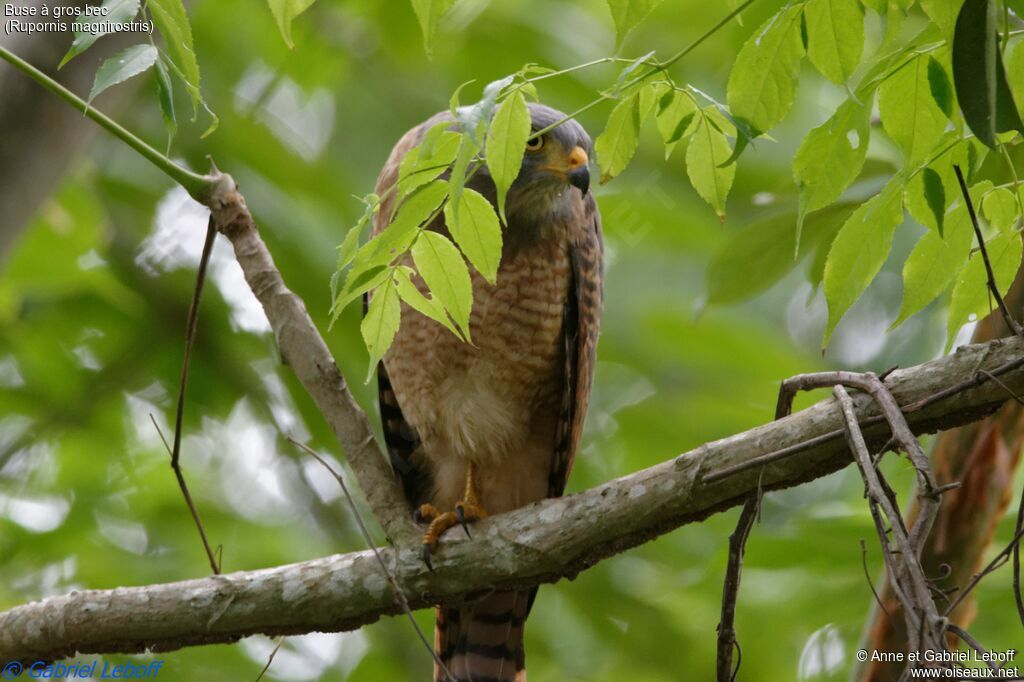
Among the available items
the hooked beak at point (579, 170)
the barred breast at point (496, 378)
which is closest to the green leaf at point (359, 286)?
the barred breast at point (496, 378)

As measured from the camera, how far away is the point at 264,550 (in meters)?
5.61

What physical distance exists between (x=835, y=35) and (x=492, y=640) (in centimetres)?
259

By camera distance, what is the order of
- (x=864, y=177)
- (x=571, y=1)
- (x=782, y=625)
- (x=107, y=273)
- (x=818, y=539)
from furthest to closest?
1. (x=571, y=1)
2. (x=107, y=273)
3. (x=782, y=625)
4. (x=818, y=539)
5. (x=864, y=177)

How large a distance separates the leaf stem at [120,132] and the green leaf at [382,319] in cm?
61

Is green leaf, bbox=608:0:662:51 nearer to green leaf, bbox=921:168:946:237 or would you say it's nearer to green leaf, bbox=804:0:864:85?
green leaf, bbox=804:0:864:85

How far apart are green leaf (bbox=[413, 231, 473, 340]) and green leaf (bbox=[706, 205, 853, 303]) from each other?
1187mm

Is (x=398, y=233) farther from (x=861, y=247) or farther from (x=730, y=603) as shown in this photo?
(x=730, y=603)

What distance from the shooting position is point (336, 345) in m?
4.78

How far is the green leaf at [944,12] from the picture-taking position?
165cm

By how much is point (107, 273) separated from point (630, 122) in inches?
148

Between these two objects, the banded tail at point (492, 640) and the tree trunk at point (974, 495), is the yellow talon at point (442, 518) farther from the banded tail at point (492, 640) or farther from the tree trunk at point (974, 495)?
the tree trunk at point (974, 495)

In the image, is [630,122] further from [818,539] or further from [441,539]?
[818,539]

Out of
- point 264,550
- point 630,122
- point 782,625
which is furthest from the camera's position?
point 264,550

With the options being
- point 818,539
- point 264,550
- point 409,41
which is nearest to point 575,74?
point 409,41
